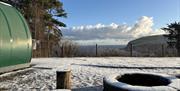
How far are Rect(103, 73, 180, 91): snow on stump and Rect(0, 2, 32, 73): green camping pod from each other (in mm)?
6583

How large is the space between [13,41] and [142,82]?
751cm

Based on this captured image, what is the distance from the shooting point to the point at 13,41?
45.6 ft

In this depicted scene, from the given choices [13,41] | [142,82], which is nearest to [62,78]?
[142,82]

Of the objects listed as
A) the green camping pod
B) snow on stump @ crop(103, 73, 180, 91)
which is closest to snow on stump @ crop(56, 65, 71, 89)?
snow on stump @ crop(103, 73, 180, 91)

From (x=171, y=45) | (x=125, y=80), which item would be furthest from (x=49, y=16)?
(x=125, y=80)

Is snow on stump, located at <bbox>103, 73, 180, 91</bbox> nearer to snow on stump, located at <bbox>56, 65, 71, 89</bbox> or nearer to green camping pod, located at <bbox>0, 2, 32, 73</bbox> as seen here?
snow on stump, located at <bbox>56, 65, 71, 89</bbox>

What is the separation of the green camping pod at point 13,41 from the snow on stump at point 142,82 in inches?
259

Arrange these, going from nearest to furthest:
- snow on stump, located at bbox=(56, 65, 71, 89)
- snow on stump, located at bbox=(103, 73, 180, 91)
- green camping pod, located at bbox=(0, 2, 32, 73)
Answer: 1. snow on stump, located at bbox=(103, 73, 180, 91)
2. snow on stump, located at bbox=(56, 65, 71, 89)
3. green camping pod, located at bbox=(0, 2, 32, 73)

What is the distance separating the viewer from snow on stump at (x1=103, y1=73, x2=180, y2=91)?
21.2 ft

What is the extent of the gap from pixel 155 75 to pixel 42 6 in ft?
99.9

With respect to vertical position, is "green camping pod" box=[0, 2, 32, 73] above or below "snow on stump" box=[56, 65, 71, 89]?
above

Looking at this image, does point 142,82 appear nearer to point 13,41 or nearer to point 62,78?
point 62,78

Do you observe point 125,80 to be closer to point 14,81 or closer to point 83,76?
point 83,76

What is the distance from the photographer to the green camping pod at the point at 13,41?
13.1 meters
